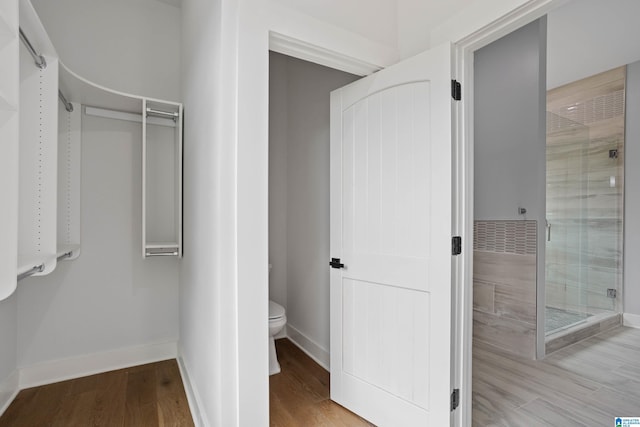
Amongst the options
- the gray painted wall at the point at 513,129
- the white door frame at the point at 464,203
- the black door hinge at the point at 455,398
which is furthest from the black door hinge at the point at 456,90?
the gray painted wall at the point at 513,129

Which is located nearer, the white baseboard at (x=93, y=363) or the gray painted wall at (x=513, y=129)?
the white baseboard at (x=93, y=363)

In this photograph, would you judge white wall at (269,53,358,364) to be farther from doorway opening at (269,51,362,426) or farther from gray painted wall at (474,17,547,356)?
gray painted wall at (474,17,547,356)

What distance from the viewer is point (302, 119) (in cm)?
286

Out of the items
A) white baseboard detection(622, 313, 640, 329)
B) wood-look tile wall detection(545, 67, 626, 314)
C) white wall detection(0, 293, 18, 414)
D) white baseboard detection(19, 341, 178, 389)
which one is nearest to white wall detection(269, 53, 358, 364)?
white baseboard detection(19, 341, 178, 389)

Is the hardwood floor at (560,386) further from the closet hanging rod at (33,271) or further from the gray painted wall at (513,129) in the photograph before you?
the closet hanging rod at (33,271)

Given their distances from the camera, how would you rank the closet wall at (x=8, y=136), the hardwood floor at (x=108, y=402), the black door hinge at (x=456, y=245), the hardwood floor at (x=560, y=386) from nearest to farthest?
the closet wall at (x=8, y=136), the black door hinge at (x=456, y=245), the hardwood floor at (x=108, y=402), the hardwood floor at (x=560, y=386)

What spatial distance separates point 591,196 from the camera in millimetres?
3666

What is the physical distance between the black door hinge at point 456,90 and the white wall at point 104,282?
2.32 m

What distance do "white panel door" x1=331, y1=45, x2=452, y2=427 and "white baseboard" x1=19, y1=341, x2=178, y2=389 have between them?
1.48 m

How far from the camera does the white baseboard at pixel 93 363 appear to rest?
2.16 m

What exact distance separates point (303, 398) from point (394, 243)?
47.7 inches

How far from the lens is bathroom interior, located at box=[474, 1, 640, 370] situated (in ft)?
8.79

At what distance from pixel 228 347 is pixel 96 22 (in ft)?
8.44

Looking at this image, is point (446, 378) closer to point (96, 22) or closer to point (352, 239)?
point (352, 239)
